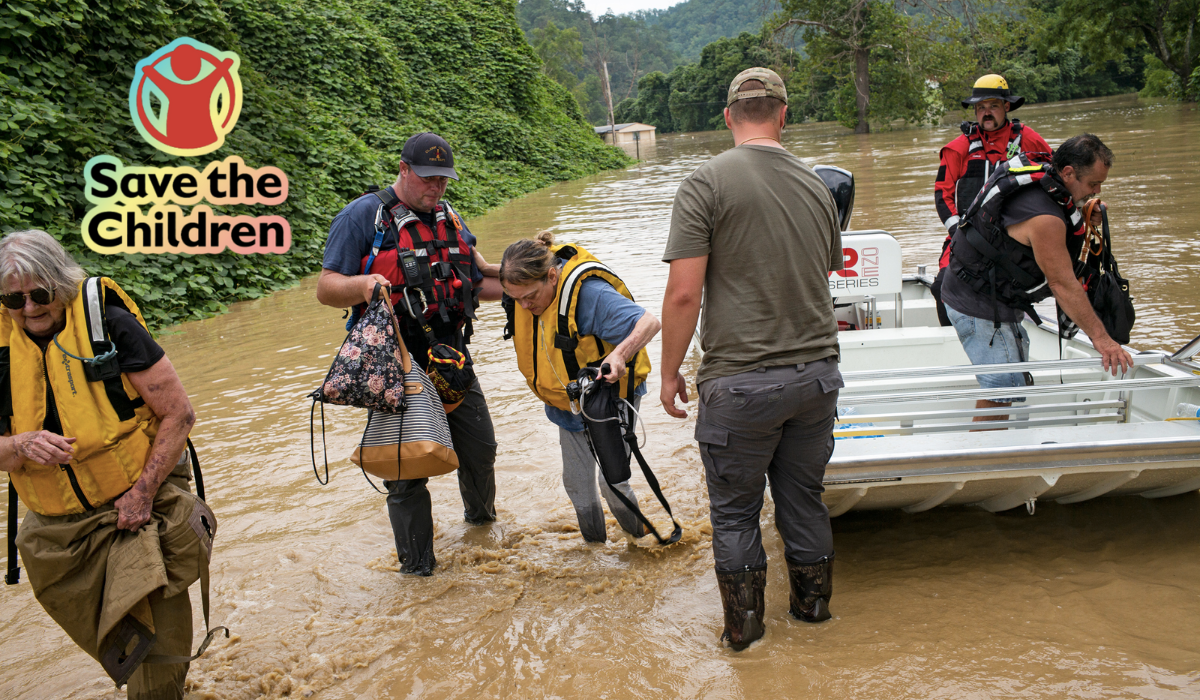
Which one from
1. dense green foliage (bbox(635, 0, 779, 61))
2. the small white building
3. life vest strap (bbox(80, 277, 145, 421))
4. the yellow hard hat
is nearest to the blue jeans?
the yellow hard hat

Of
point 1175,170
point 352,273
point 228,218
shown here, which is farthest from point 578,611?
point 1175,170

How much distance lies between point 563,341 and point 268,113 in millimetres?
12521

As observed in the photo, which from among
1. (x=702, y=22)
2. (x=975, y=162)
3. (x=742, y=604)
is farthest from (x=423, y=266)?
(x=702, y=22)

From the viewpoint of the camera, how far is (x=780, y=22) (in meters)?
Answer: 36.2

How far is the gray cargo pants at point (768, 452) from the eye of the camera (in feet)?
9.42

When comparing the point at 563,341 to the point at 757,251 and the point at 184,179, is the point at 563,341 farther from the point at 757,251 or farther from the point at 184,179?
the point at 184,179

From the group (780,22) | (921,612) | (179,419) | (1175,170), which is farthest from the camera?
(780,22)

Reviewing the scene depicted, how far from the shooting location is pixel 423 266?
3848mm

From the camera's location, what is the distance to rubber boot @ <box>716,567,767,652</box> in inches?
122

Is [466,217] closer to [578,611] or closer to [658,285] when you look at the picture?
[658,285]

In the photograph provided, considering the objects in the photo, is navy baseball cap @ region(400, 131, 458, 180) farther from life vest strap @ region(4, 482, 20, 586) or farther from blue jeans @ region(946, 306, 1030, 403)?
blue jeans @ region(946, 306, 1030, 403)

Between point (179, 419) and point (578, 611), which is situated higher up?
point (179, 419)

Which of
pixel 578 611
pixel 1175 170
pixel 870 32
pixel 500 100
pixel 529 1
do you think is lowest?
pixel 578 611

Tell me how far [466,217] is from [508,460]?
15.1 metres
